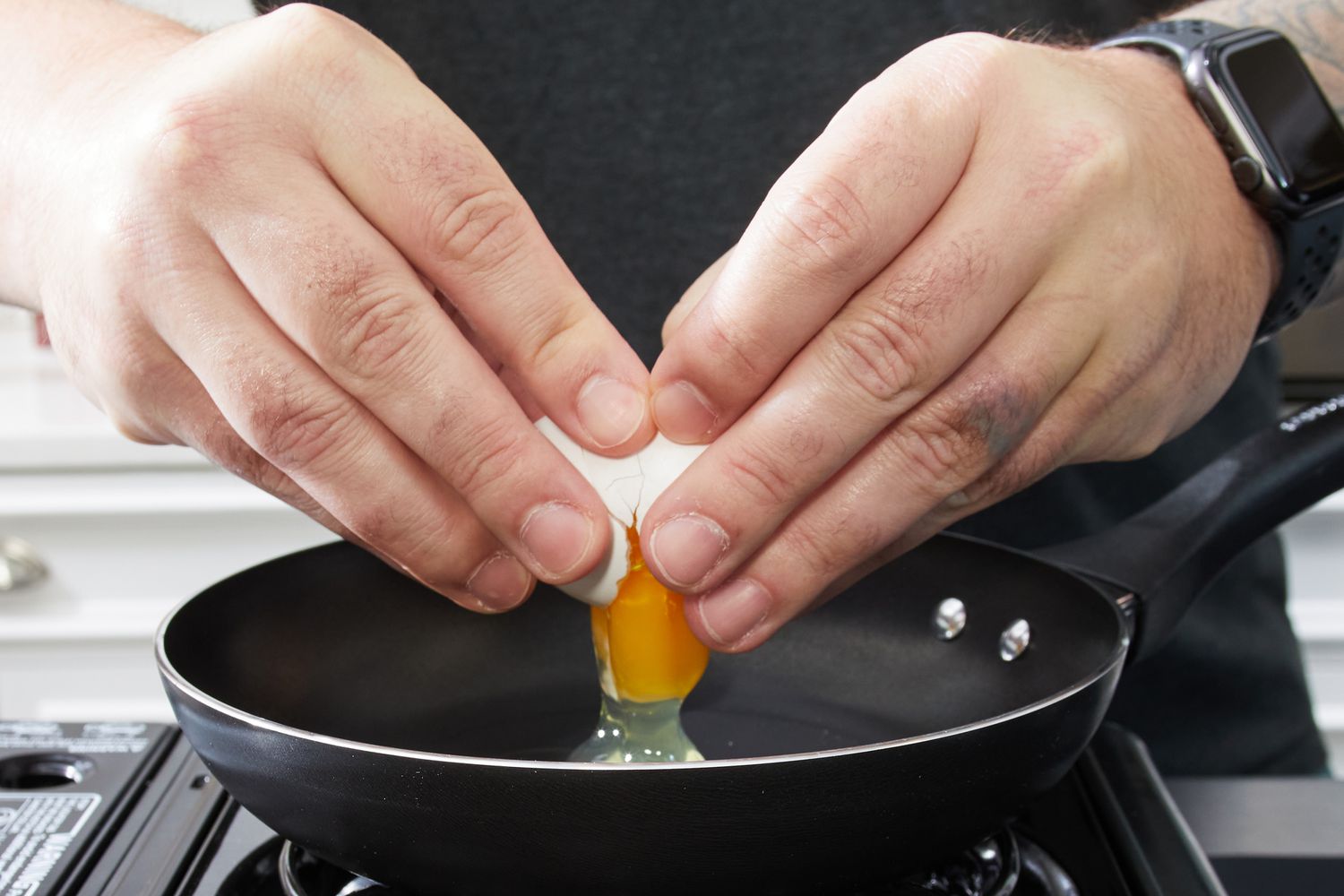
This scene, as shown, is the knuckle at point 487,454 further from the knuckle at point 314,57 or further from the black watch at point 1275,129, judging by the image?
the black watch at point 1275,129

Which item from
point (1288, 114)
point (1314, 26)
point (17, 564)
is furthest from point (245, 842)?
point (17, 564)

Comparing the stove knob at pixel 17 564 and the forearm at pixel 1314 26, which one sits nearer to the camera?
the forearm at pixel 1314 26

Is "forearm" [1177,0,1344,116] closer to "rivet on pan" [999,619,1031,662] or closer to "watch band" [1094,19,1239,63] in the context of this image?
"watch band" [1094,19,1239,63]

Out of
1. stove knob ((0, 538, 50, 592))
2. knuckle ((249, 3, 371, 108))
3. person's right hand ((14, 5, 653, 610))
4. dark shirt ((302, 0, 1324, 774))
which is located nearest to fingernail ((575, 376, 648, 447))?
person's right hand ((14, 5, 653, 610))

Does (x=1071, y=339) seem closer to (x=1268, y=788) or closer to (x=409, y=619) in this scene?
(x=1268, y=788)

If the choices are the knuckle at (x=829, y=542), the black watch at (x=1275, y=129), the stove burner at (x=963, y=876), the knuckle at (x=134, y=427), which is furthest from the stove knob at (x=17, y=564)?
the black watch at (x=1275, y=129)

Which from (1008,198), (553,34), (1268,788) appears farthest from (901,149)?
(553,34)
